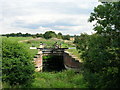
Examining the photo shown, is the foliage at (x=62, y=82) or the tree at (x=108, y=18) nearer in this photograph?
the tree at (x=108, y=18)

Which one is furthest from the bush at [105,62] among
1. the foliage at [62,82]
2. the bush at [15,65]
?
the bush at [15,65]

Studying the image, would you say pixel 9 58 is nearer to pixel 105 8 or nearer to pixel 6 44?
pixel 6 44

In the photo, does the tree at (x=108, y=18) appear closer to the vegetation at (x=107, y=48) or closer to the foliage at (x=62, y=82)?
the vegetation at (x=107, y=48)

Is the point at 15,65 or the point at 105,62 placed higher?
the point at 105,62

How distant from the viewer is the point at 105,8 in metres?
5.73

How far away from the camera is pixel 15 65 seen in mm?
6898

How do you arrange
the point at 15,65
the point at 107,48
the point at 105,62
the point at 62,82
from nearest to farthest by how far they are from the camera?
the point at 105,62, the point at 107,48, the point at 15,65, the point at 62,82

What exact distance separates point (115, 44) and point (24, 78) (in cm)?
392

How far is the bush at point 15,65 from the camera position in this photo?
22.7ft

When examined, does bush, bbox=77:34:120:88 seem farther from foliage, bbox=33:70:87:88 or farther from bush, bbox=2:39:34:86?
bush, bbox=2:39:34:86

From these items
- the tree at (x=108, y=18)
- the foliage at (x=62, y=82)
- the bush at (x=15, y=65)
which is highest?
the tree at (x=108, y=18)

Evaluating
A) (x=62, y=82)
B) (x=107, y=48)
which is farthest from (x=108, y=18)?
(x=62, y=82)

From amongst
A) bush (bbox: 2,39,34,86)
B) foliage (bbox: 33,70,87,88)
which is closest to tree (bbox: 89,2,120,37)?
foliage (bbox: 33,70,87,88)

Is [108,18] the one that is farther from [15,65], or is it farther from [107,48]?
[15,65]
